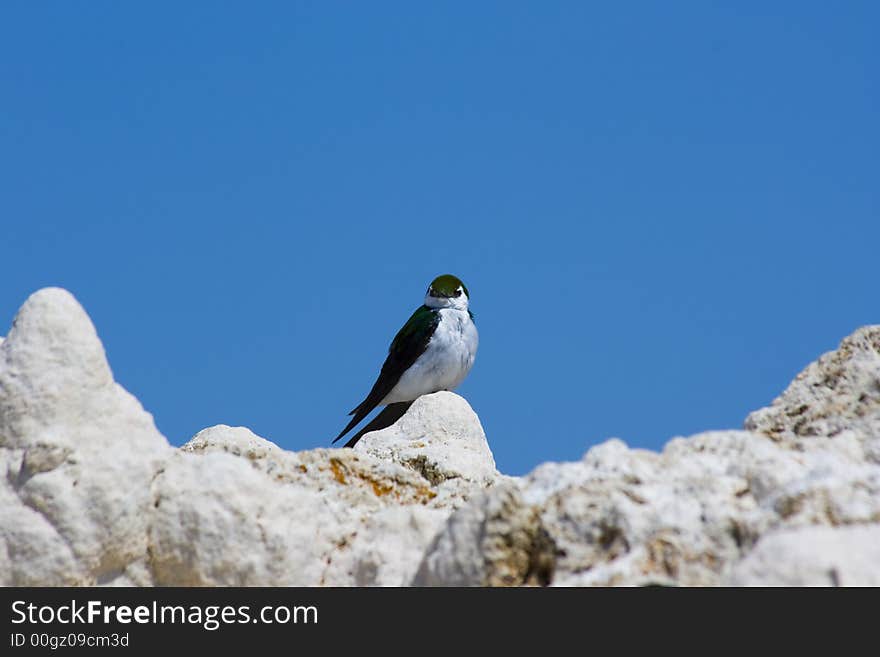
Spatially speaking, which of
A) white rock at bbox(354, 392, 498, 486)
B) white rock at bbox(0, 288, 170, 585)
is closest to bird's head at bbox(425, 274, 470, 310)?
white rock at bbox(354, 392, 498, 486)

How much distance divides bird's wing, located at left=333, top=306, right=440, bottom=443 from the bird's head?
0.13 m

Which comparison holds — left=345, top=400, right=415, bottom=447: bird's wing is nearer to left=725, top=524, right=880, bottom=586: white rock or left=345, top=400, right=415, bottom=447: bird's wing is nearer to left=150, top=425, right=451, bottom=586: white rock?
left=150, top=425, right=451, bottom=586: white rock

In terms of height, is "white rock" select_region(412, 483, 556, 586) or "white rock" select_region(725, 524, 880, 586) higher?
"white rock" select_region(412, 483, 556, 586)

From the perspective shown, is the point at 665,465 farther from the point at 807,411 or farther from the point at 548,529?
the point at 807,411

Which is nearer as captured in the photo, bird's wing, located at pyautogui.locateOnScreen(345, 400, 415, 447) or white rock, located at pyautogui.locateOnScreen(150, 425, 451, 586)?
white rock, located at pyautogui.locateOnScreen(150, 425, 451, 586)

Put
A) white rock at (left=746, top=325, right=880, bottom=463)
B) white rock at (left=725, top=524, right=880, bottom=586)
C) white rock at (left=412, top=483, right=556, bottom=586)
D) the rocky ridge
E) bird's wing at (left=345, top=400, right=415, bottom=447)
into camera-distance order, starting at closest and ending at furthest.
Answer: white rock at (left=725, top=524, right=880, bottom=586), the rocky ridge, white rock at (left=412, top=483, right=556, bottom=586), white rock at (left=746, top=325, right=880, bottom=463), bird's wing at (left=345, top=400, right=415, bottom=447)

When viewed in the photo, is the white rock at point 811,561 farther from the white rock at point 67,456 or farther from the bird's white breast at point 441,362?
the bird's white breast at point 441,362

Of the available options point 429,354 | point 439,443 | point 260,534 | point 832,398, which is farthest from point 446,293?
point 260,534

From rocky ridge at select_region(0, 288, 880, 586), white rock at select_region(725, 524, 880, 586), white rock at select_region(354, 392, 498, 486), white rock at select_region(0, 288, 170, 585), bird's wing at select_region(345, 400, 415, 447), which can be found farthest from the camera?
bird's wing at select_region(345, 400, 415, 447)

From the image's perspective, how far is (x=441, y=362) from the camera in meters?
15.6

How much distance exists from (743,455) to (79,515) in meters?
2.91

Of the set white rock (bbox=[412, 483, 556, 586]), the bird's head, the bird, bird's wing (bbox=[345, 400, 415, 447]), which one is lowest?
Answer: white rock (bbox=[412, 483, 556, 586])

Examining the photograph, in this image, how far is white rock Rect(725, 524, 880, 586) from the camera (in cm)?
410
